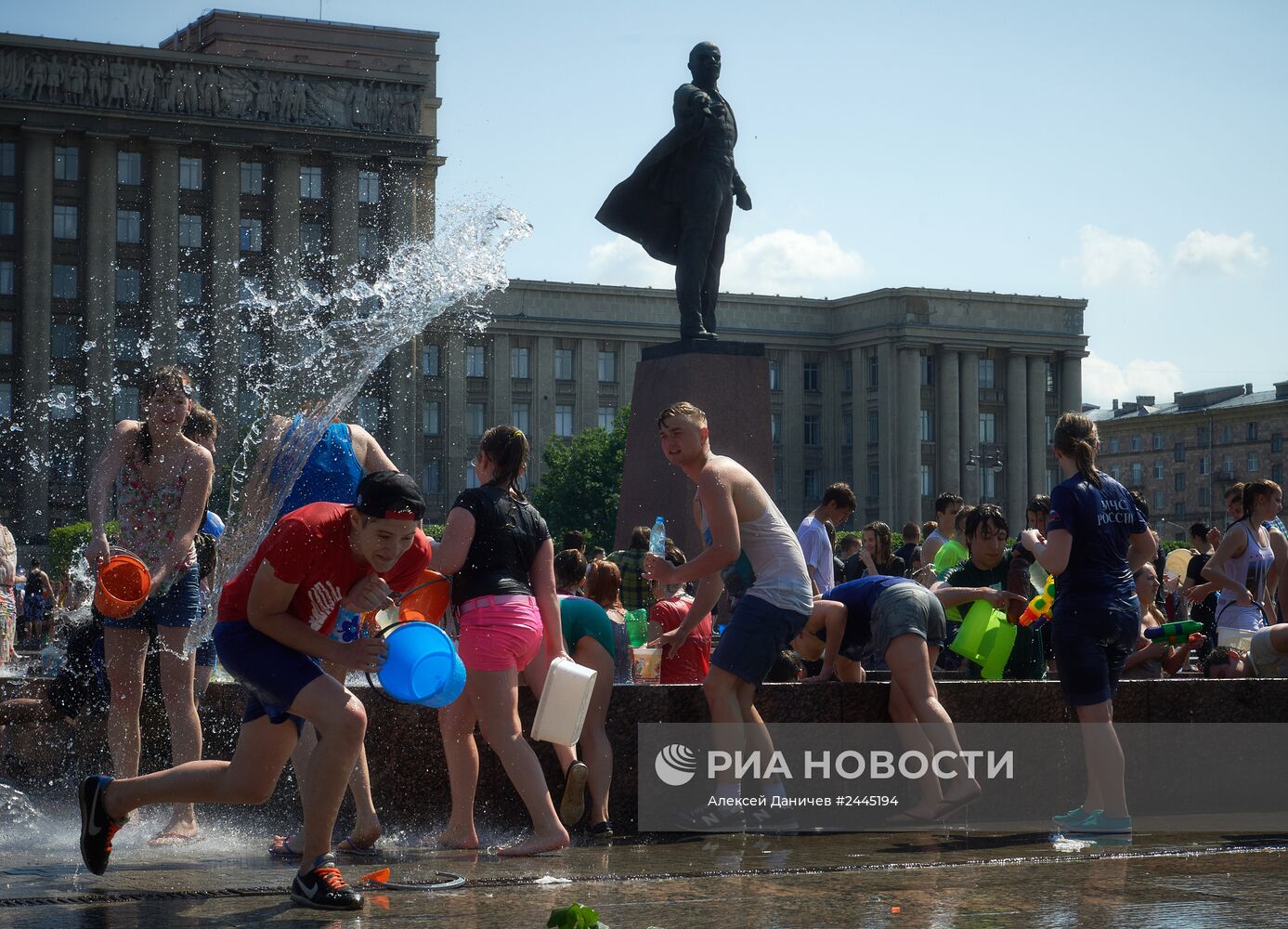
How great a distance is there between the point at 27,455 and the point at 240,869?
78.4 meters

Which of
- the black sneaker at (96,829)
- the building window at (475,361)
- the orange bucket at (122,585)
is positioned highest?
A: the building window at (475,361)

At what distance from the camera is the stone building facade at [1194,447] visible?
118 metres

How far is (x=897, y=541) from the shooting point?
83938 millimetres

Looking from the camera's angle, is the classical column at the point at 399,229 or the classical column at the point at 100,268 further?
the classical column at the point at 399,229

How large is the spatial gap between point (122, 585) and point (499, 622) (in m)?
1.40

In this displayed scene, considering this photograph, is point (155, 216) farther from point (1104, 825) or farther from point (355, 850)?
point (1104, 825)

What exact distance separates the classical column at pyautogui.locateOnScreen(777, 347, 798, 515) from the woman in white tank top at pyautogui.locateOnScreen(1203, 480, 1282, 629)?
94.1m

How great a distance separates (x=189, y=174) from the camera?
7825 centimetres

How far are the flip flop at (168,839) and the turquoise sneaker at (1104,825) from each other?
3.57 meters

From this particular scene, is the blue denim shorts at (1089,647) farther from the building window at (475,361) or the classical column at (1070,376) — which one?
the classical column at (1070,376)

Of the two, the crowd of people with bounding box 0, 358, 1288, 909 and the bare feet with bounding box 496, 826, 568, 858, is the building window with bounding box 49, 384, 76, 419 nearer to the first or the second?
the crowd of people with bounding box 0, 358, 1288, 909

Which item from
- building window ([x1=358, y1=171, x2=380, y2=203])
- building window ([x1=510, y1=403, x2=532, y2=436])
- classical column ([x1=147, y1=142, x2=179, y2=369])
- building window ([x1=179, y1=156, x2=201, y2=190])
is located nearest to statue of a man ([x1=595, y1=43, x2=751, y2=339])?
classical column ([x1=147, y1=142, x2=179, y2=369])

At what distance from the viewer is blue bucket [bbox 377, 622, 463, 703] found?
17.2 feet

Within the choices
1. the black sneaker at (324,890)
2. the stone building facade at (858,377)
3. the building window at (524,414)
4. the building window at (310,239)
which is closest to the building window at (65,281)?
the building window at (310,239)
